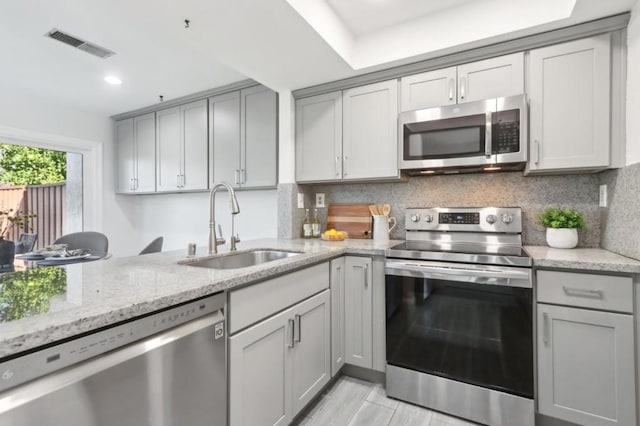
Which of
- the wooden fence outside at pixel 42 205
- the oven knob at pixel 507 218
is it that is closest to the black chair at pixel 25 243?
the wooden fence outside at pixel 42 205

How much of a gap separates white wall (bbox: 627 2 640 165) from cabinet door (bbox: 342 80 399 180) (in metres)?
1.20

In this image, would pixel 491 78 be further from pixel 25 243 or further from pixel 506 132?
pixel 25 243

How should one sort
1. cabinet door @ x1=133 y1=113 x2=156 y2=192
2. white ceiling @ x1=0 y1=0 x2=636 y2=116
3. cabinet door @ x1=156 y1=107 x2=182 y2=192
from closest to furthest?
white ceiling @ x1=0 y1=0 x2=636 y2=116, cabinet door @ x1=156 y1=107 x2=182 y2=192, cabinet door @ x1=133 y1=113 x2=156 y2=192

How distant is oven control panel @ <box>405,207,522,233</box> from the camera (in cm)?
201

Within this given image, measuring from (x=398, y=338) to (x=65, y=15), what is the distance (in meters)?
2.80

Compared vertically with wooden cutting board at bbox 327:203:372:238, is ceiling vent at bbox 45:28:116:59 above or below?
above

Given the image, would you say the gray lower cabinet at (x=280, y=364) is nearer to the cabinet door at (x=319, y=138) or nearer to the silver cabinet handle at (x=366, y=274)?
the silver cabinet handle at (x=366, y=274)

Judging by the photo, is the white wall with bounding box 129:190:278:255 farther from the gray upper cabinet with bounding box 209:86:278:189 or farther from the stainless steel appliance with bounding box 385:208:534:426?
the stainless steel appliance with bounding box 385:208:534:426

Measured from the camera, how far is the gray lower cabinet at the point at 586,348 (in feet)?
4.48

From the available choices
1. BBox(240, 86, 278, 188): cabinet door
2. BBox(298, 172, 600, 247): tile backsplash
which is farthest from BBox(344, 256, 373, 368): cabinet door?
BBox(240, 86, 278, 188): cabinet door

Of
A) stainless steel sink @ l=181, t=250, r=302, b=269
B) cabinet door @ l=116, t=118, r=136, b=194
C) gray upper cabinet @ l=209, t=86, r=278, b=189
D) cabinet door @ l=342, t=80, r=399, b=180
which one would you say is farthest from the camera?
cabinet door @ l=116, t=118, r=136, b=194

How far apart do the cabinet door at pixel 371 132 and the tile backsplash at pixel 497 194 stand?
0.31 meters

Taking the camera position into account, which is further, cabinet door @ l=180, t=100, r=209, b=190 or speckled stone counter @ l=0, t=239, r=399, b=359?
cabinet door @ l=180, t=100, r=209, b=190

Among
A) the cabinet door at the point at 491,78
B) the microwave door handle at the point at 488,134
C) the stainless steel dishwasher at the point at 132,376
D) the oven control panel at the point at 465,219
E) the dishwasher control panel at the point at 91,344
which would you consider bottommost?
the stainless steel dishwasher at the point at 132,376
